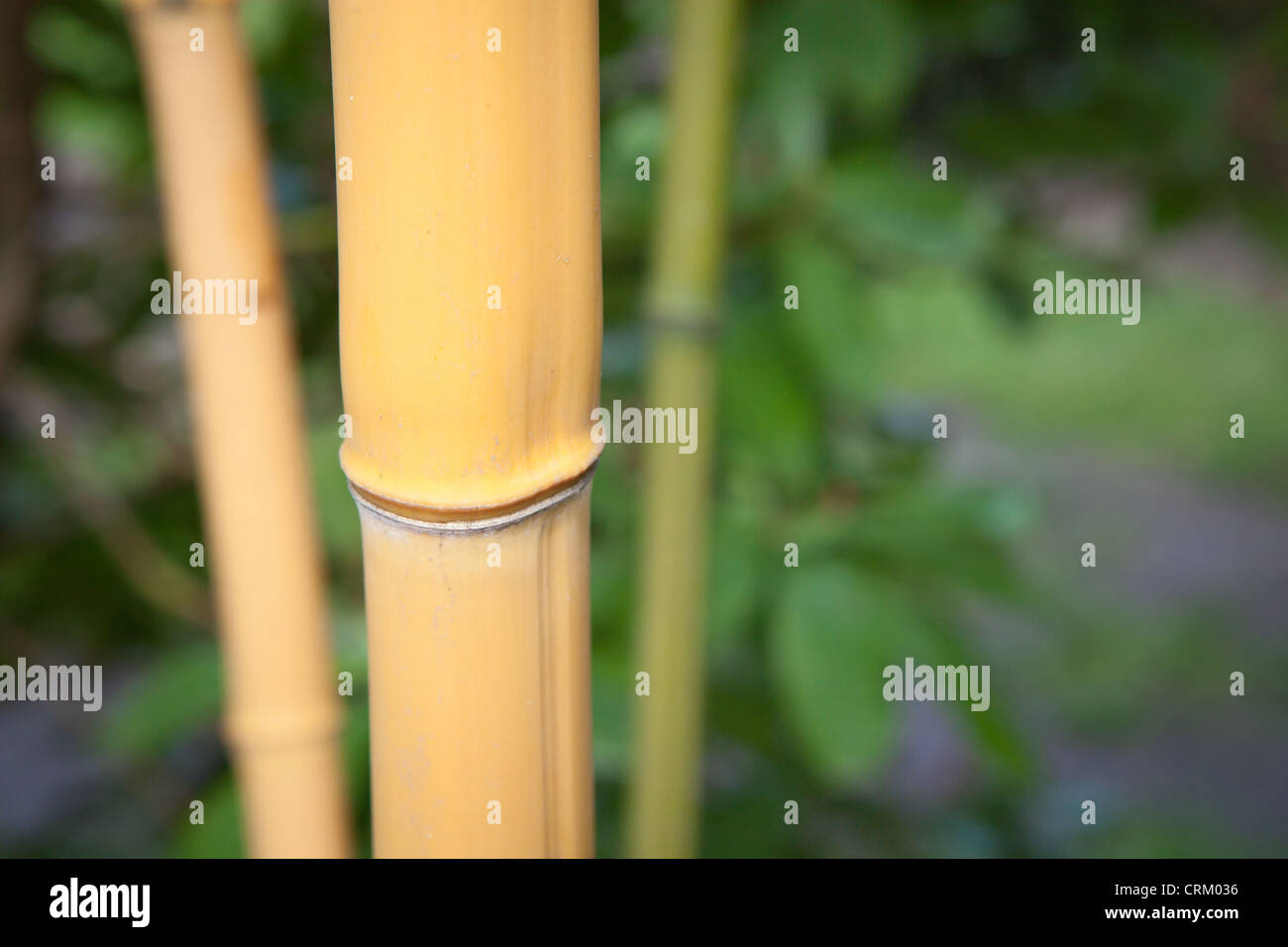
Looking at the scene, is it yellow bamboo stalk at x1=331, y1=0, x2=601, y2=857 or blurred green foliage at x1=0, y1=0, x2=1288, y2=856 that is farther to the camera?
blurred green foliage at x1=0, y1=0, x2=1288, y2=856

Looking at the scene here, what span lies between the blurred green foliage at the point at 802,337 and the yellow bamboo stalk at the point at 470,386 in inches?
10.9

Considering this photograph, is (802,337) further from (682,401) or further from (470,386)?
(470,386)

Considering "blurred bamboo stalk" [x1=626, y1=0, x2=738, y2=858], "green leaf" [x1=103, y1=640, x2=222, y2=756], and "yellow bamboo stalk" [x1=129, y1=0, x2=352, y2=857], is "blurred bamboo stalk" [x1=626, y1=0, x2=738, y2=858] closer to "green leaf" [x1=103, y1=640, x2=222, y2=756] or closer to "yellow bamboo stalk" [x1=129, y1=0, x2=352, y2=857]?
"yellow bamboo stalk" [x1=129, y1=0, x2=352, y2=857]

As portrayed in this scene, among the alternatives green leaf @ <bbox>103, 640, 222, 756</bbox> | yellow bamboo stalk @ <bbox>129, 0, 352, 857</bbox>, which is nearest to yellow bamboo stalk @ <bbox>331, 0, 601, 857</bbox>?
yellow bamboo stalk @ <bbox>129, 0, 352, 857</bbox>

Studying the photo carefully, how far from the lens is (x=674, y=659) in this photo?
0.48 metres

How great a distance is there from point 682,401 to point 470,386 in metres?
0.25

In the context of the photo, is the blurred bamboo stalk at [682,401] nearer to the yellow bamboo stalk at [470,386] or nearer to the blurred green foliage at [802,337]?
the blurred green foliage at [802,337]

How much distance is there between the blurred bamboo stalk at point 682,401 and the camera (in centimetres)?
47

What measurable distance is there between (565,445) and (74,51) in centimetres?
63

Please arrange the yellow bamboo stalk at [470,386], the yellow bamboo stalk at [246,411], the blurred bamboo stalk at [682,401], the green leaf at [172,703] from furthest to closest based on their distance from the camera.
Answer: the green leaf at [172,703]
the blurred bamboo stalk at [682,401]
the yellow bamboo stalk at [246,411]
the yellow bamboo stalk at [470,386]

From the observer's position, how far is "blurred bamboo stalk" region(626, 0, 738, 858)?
1.55 feet

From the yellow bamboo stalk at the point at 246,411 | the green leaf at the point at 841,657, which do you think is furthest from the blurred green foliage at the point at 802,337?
the yellow bamboo stalk at the point at 246,411

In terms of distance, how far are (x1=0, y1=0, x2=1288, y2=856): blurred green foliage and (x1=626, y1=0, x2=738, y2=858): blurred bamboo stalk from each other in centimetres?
4

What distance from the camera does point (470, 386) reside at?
240 millimetres
